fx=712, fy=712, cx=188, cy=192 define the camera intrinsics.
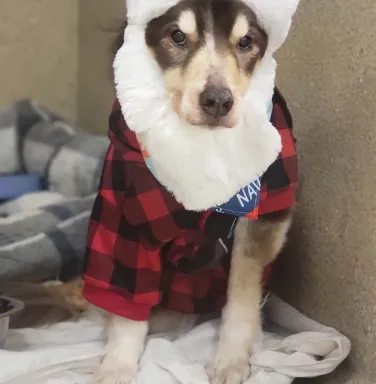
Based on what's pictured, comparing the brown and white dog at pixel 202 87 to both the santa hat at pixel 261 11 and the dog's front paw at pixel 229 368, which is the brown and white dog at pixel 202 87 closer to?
the santa hat at pixel 261 11

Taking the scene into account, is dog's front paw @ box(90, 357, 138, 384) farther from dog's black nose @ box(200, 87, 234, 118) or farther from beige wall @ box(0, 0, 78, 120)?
beige wall @ box(0, 0, 78, 120)

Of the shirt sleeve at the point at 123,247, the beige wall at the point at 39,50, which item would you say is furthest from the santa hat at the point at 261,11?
the beige wall at the point at 39,50

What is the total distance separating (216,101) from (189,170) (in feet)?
0.36

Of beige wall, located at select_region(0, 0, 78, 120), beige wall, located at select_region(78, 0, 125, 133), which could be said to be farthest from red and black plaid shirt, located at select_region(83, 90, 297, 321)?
beige wall, located at select_region(0, 0, 78, 120)

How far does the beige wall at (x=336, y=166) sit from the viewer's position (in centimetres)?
103

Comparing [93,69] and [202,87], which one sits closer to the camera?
[202,87]

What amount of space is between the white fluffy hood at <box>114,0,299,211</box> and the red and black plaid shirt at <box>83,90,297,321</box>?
0.22 ft

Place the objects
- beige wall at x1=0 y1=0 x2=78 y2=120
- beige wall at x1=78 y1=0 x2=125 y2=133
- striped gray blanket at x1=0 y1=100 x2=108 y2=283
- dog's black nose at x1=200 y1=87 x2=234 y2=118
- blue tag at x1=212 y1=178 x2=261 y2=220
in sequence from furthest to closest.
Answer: beige wall at x1=0 y1=0 x2=78 y2=120
beige wall at x1=78 y1=0 x2=125 y2=133
striped gray blanket at x1=0 y1=100 x2=108 y2=283
blue tag at x1=212 y1=178 x2=261 y2=220
dog's black nose at x1=200 y1=87 x2=234 y2=118

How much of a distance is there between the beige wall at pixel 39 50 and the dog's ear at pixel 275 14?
1.29 meters

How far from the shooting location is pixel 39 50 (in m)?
2.12

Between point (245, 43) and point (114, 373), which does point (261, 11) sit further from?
point (114, 373)

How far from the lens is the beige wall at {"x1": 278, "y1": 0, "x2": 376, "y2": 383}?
1.03 meters

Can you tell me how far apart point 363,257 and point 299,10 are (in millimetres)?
438

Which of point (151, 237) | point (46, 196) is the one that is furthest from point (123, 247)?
point (46, 196)
